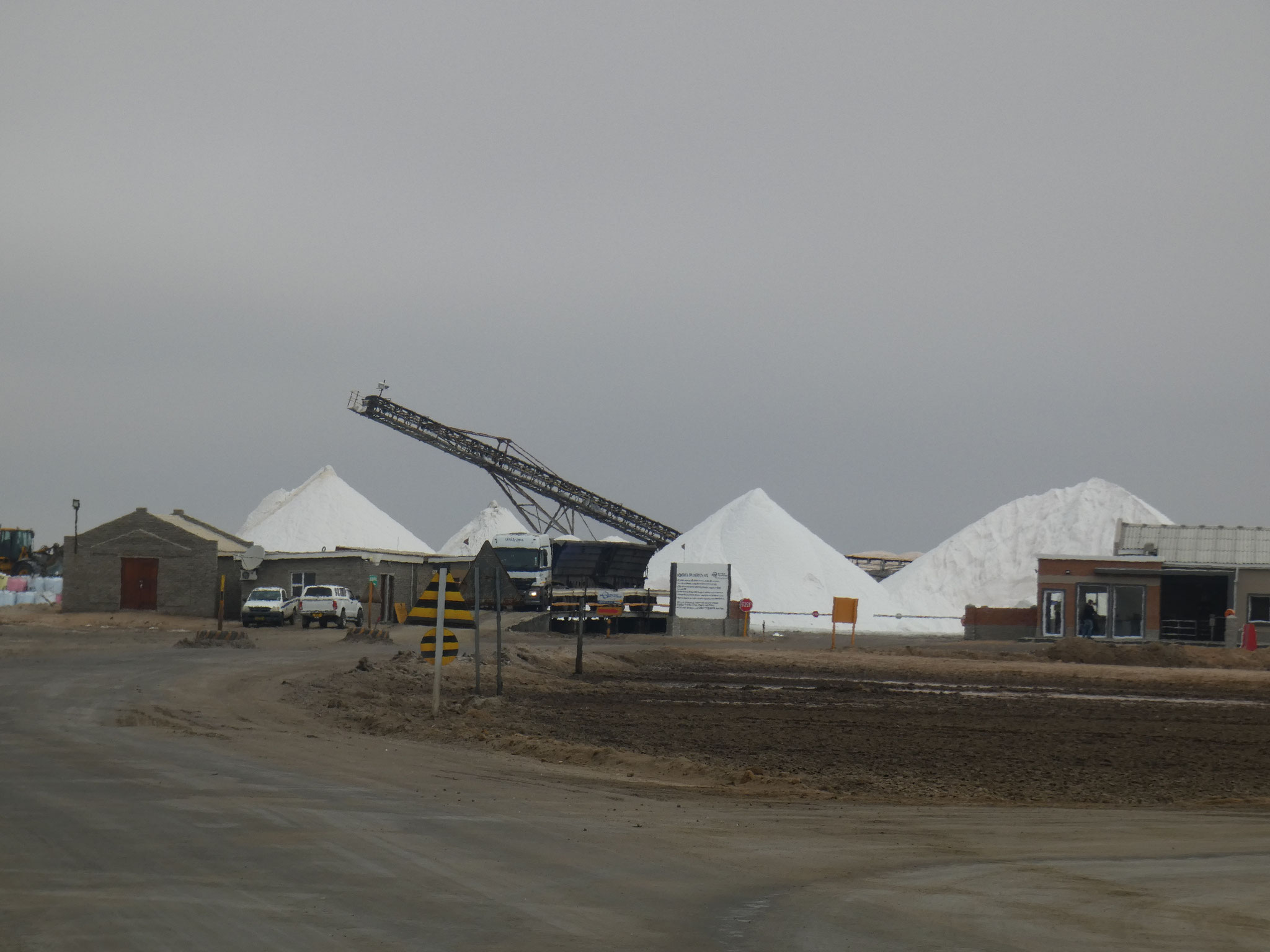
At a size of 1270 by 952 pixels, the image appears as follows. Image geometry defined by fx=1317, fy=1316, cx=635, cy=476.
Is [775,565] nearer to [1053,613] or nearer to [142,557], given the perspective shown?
[1053,613]

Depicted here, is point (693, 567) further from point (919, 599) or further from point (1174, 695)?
point (919, 599)

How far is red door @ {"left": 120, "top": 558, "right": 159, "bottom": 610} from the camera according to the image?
181ft

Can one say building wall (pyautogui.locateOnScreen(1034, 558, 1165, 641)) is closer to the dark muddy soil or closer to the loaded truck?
the loaded truck

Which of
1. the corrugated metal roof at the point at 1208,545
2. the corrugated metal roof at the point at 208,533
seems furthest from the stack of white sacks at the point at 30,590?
the corrugated metal roof at the point at 1208,545

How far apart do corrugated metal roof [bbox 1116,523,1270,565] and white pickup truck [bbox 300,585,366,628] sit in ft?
107

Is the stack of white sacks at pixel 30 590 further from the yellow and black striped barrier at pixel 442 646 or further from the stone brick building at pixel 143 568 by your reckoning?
the yellow and black striped barrier at pixel 442 646

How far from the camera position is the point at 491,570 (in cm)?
2106

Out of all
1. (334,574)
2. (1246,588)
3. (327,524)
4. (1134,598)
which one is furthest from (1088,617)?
(327,524)

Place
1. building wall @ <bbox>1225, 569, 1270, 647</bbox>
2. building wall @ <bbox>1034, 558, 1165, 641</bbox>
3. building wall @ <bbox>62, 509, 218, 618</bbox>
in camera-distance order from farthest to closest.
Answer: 1. building wall @ <bbox>62, 509, 218, 618</bbox>
2. building wall @ <bbox>1034, 558, 1165, 641</bbox>
3. building wall @ <bbox>1225, 569, 1270, 647</bbox>

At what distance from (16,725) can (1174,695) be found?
23.7 m

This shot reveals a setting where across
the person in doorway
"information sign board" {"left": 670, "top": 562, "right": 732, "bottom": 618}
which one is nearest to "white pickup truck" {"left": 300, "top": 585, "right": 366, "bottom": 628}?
"information sign board" {"left": 670, "top": 562, "right": 732, "bottom": 618}

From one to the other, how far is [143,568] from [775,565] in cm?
3282

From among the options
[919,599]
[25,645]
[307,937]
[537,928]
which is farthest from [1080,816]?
[919,599]

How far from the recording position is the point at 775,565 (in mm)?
71812
